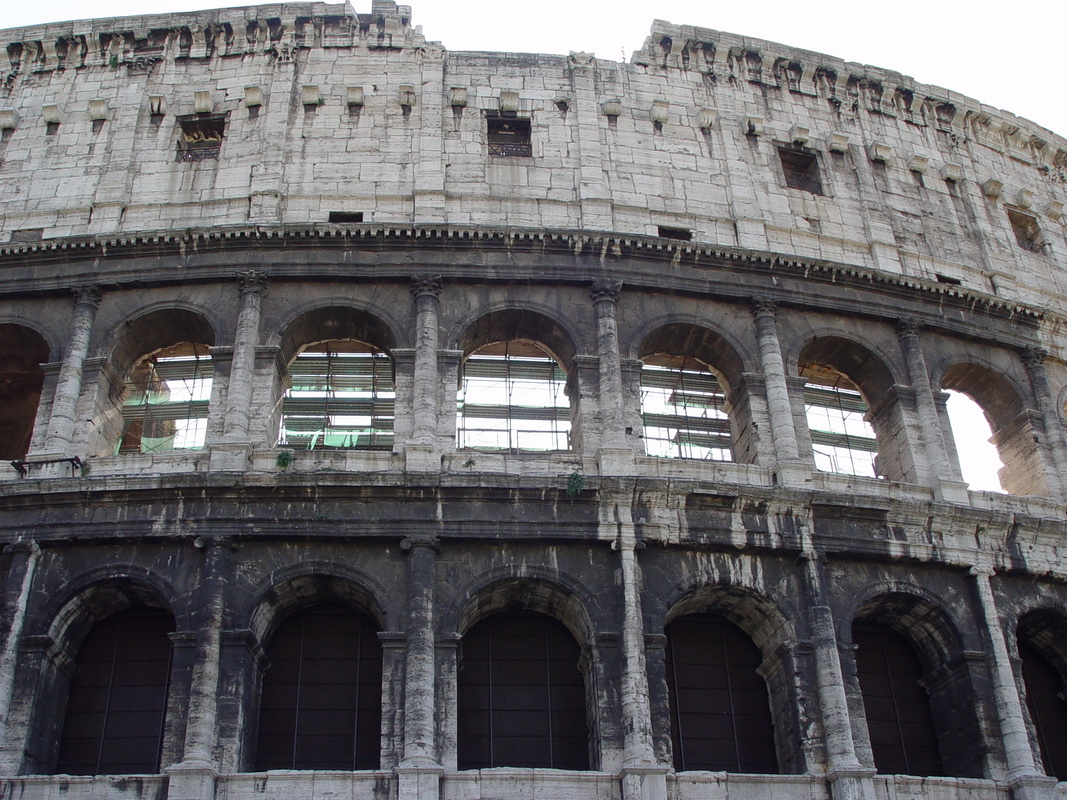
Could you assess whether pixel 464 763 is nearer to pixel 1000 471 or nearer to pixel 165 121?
pixel 1000 471

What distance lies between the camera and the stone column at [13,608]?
52.7ft

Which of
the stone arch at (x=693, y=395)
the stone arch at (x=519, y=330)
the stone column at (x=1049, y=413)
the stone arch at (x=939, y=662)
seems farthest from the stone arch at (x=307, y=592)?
the stone column at (x=1049, y=413)

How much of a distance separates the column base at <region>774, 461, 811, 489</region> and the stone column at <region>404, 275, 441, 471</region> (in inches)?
228

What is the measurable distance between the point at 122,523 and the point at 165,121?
10.00m

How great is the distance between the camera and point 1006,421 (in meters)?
22.5

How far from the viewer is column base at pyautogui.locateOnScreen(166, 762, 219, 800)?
15000 mm

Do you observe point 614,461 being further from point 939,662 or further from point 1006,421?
point 1006,421

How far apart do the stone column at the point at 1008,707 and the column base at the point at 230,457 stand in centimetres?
1223

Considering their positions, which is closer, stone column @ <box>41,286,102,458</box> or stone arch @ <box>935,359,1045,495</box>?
stone column @ <box>41,286,102,458</box>

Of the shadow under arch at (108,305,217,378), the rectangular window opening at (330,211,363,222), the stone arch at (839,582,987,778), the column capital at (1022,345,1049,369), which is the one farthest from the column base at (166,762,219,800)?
the column capital at (1022,345,1049,369)

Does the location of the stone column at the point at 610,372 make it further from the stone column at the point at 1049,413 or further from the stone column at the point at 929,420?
the stone column at the point at 1049,413

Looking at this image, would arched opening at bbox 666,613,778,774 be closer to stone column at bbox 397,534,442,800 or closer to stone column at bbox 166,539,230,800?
stone column at bbox 397,534,442,800

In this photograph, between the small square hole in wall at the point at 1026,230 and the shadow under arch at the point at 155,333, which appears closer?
the shadow under arch at the point at 155,333

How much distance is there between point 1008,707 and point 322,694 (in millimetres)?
10766
